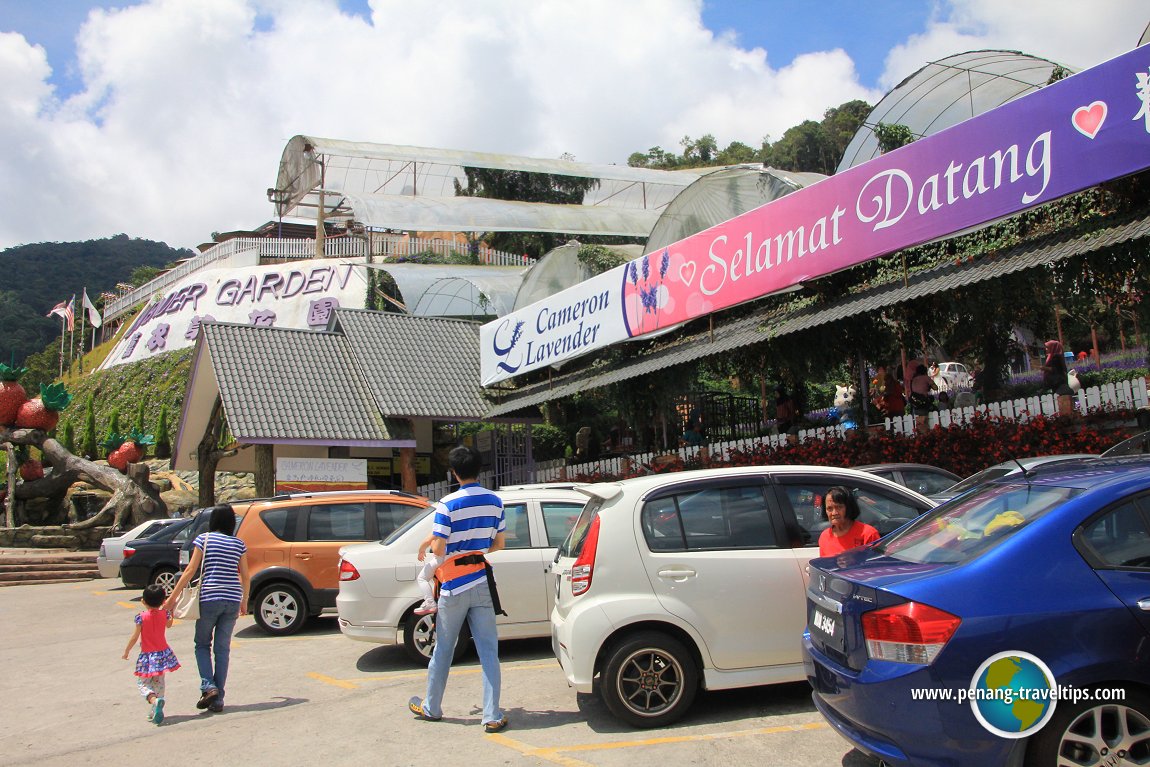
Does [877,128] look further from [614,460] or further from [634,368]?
[614,460]

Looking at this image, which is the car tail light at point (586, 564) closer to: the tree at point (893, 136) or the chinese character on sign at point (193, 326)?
the tree at point (893, 136)

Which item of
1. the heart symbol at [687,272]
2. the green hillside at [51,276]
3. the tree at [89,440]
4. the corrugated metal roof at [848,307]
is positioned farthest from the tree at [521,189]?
the green hillside at [51,276]

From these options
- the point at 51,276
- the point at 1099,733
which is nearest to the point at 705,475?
the point at 1099,733

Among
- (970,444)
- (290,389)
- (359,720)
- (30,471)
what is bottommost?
(359,720)

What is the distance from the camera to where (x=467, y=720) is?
6203mm

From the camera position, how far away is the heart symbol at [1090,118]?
932cm

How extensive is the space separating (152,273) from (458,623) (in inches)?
2935

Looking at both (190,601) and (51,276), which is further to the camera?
(51,276)

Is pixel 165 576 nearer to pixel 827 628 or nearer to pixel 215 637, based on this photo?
pixel 215 637

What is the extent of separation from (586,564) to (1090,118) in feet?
25.0

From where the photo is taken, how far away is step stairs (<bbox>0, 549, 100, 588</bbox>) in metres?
19.3

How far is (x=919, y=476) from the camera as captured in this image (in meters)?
9.98

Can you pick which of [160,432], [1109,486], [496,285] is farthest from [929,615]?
[160,432]

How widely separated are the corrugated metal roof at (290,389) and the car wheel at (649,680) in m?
13.7
